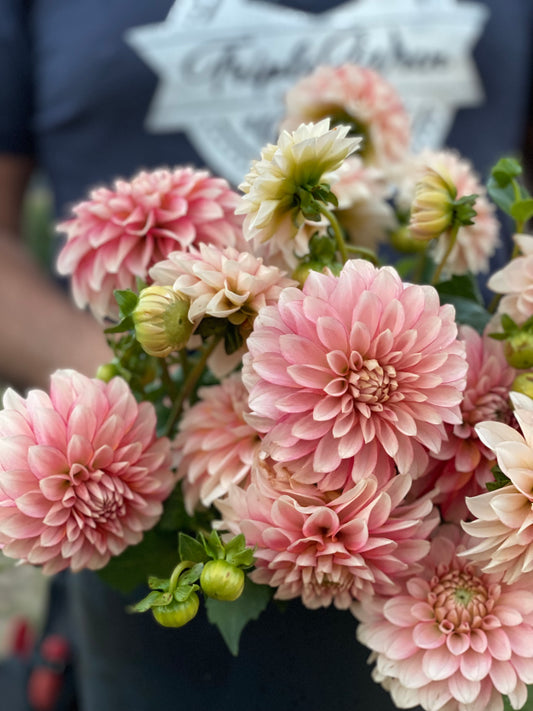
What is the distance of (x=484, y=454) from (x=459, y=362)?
0.03 meters

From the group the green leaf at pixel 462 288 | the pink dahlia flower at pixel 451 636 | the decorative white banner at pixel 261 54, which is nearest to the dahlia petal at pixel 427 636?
the pink dahlia flower at pixel 451 636

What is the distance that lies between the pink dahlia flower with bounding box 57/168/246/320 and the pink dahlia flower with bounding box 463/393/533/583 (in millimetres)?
90

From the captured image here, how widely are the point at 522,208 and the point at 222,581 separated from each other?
0.44 ft

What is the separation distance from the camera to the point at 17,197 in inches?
30.0

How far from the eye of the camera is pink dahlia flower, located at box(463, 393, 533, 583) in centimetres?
17

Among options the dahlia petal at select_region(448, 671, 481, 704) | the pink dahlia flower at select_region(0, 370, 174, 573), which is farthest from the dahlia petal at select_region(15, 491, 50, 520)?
the dahlia petal at select_region(448, 671, 481, 704)

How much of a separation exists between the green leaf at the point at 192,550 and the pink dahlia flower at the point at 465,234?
11cm

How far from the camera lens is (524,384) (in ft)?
0.64

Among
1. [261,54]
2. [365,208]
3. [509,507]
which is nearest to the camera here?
[509,507]

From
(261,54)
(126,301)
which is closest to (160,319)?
(126,301)

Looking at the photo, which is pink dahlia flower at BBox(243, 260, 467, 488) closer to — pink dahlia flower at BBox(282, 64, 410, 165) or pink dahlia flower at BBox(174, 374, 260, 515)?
pink dahlia flower at BBox(174, 374, 260, 515)

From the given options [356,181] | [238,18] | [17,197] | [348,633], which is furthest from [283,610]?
[17,197]

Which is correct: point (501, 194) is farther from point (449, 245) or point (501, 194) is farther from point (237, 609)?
point (237, 609)

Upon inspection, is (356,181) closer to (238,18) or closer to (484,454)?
(484,454)
